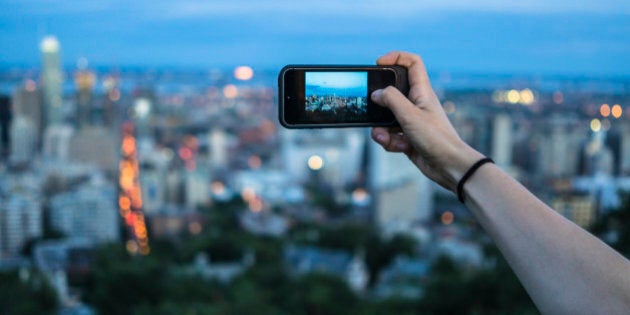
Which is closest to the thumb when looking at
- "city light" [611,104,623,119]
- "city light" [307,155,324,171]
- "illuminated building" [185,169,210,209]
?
"city light" [611,104,623,119]

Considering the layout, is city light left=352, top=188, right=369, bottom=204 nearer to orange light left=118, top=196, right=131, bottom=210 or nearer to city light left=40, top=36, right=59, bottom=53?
orange light left=118, top=196, right=131, bottom=210

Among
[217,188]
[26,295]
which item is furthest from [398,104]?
[217,188]

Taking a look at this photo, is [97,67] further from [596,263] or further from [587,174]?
[596,263]

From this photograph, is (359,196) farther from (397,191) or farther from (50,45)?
(50,45)

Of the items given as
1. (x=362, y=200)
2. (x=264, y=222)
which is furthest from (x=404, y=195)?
(x=264, y=222)

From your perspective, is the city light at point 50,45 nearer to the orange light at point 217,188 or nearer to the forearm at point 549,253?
the orange light at point 217,188
